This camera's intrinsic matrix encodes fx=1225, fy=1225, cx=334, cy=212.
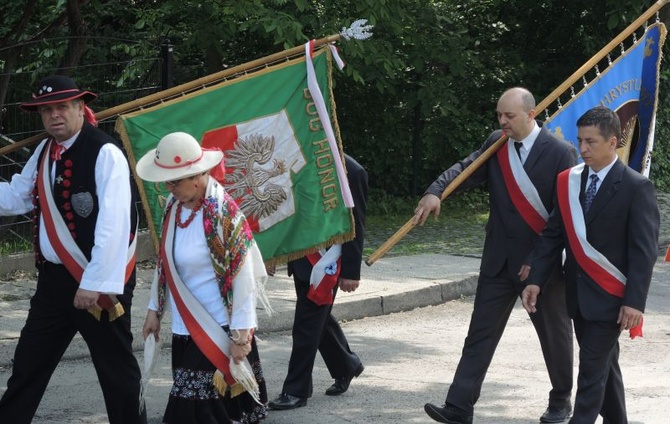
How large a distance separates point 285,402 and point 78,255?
1.83 metres

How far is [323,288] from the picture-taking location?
23.3ft

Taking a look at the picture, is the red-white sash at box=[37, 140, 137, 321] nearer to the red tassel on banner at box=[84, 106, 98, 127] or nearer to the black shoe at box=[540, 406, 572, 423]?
the red tassel on banner at box=[84, 106, 98, 127]

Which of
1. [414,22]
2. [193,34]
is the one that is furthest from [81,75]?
[414,22]

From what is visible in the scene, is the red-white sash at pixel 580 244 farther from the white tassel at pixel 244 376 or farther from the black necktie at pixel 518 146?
the white tassel at pixel 244 376

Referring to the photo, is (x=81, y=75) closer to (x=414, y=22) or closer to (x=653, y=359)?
(x=414, y=22)

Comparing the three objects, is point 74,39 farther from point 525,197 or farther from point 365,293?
point 525,197

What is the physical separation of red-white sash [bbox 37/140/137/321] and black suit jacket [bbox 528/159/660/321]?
7.46 ft

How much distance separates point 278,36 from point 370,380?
455 cm

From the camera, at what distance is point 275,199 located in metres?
6.86

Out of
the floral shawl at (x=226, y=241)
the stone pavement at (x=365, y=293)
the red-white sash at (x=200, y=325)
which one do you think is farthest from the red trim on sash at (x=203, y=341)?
the stone pavement at (x=365, y=293)

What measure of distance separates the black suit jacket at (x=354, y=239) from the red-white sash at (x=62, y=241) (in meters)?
1.59

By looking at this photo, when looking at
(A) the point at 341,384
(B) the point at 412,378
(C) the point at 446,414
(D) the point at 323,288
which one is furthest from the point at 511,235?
(B) the point at 412,378

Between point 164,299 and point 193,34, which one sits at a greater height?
point 193,34

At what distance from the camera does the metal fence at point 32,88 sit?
11.0 m
